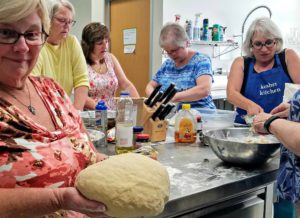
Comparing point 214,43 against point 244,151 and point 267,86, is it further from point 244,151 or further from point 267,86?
point 244,151

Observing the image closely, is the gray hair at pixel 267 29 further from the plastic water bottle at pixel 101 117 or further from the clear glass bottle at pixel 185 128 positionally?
the plastic water bottle at pixel 101 117

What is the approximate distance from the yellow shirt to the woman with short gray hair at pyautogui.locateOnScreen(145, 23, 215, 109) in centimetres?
72

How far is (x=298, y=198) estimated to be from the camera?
129 cm

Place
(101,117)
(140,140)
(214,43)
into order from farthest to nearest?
(214,43), (101,117), (140,140)

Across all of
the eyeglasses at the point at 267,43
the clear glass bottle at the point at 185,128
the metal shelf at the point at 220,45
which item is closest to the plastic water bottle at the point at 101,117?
the clear glass bottle at the point at 185,128

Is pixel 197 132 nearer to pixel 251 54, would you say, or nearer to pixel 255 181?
pixel 255 181

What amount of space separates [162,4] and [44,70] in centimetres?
221

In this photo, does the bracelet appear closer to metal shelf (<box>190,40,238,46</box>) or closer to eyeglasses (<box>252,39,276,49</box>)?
eyeglasses (<box>252,39,276,49</box>)

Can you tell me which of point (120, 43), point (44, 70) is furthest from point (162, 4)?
point (44, 70)

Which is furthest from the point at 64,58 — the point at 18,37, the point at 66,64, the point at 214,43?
the point at 214,43

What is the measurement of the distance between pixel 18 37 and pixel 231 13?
14.4 feet

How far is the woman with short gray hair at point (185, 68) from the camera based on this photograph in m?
2.47

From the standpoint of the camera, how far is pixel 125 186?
2.62 feet

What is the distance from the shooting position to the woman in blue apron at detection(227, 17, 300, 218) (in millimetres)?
2041
